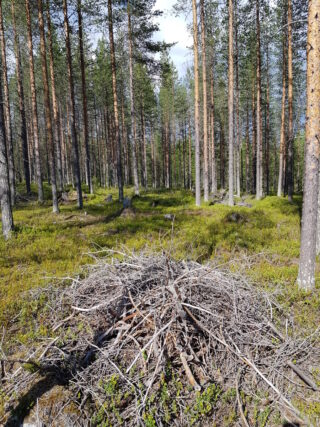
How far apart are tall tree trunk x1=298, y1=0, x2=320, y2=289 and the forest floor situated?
546 mm

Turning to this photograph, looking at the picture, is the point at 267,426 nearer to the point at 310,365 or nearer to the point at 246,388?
the point at 246,388

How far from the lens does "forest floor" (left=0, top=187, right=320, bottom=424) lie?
4637 millimetres

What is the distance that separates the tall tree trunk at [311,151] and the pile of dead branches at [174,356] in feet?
5.22

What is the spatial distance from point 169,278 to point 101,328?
4.31 ft

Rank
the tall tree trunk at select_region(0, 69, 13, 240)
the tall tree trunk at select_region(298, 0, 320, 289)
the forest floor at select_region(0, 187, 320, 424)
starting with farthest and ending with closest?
the tall tree trunk at select_region(0, 69, 13, 240)
the tall tree trunk at select_region(298, 0, 320, 289)
the forest floor at select_region(0, 187, 320, 424)

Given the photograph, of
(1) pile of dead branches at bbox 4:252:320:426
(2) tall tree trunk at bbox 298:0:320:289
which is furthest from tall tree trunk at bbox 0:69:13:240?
(2) tall tree trunk at bbox 298:0:320:289

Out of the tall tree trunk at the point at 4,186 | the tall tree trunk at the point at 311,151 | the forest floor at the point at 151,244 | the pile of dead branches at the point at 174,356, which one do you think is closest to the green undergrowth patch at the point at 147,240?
the forest floor at the point at 151,244

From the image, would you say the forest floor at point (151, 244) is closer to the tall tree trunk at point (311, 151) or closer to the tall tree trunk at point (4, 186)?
the tall tree trunk at point (4, 186)

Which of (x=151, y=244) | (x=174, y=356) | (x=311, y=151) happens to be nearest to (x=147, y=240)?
(x=151, y=244)

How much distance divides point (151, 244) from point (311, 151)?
490 centimetres

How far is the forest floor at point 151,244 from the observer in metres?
4.64

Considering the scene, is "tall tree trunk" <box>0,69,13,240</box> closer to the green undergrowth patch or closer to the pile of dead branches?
the green undergrowth patch

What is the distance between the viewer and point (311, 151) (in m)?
4.96

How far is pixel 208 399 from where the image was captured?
2.82 m
